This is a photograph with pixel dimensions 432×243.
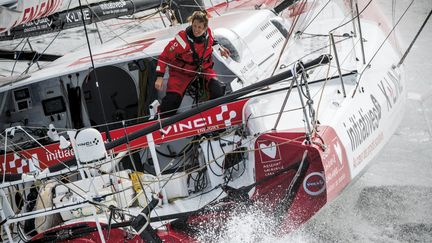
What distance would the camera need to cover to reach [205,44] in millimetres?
5535

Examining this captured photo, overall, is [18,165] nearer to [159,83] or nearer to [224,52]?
[159,83]

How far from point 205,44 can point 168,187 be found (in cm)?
113

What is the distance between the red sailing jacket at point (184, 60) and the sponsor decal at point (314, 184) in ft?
4.51

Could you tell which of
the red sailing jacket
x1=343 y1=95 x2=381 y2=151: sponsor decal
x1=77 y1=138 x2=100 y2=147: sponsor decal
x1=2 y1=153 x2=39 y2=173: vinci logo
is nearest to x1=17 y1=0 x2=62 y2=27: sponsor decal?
the red sailing jacket

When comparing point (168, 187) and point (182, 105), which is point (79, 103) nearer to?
point (182, 105)

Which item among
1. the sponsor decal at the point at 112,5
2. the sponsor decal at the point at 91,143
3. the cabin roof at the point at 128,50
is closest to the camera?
the sponsor decal at the point at 91,143

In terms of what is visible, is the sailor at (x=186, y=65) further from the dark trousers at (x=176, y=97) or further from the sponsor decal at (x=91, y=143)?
the sponsor decal at (x=91, y=143)

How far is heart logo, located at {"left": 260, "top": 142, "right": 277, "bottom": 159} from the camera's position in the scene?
15.2 feet

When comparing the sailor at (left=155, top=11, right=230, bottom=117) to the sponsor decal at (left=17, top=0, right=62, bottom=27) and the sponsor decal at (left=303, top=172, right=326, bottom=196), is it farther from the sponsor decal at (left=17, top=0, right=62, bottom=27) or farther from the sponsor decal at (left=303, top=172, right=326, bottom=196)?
the sponsor decal at (left=303, top=172, right=326, bottom=196)

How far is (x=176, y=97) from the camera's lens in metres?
5.56

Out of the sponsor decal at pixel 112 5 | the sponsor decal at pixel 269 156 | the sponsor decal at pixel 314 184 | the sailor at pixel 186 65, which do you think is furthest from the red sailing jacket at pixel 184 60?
the sponsor decal at pixel 112 5

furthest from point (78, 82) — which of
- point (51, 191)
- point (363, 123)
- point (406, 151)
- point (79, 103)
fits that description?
point (406, 151)

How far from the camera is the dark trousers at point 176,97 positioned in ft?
18.0

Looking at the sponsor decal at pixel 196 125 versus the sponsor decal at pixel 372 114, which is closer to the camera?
the sponsor decal at pixel 372 114
